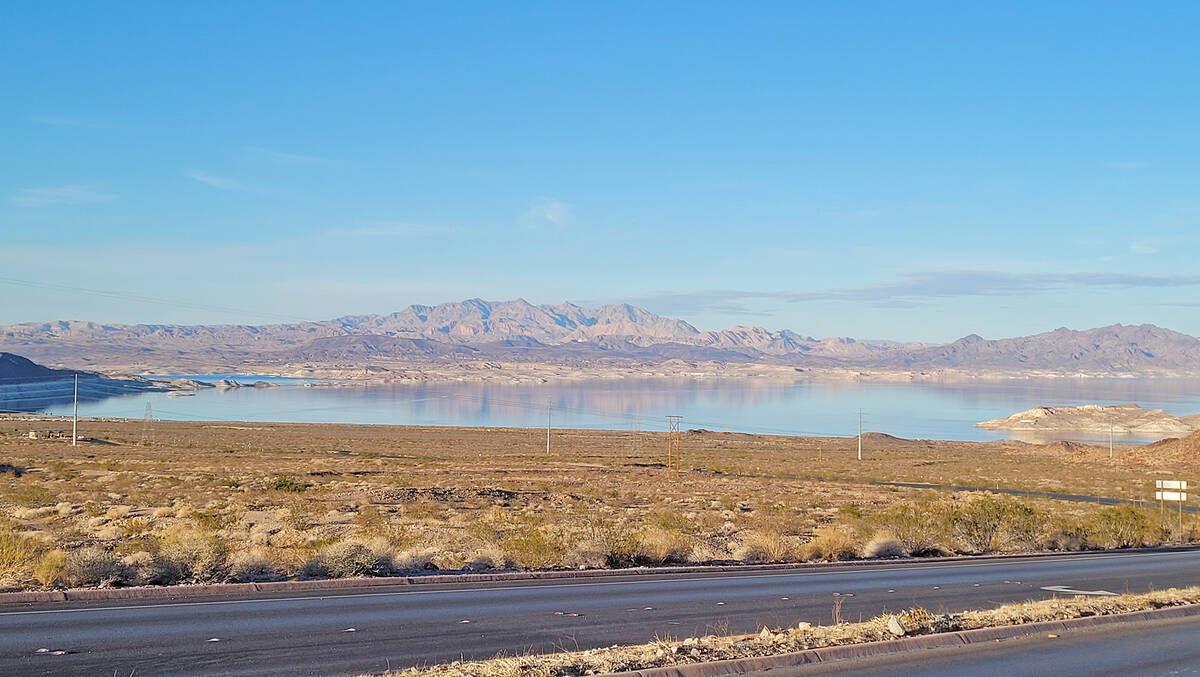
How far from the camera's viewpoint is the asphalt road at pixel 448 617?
33.8ft

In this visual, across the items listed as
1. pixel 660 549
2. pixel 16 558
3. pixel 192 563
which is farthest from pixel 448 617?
pixel 660 549

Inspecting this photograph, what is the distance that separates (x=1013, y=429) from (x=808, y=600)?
136406 millimetres

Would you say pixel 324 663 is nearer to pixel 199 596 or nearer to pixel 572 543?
pixel 199 596

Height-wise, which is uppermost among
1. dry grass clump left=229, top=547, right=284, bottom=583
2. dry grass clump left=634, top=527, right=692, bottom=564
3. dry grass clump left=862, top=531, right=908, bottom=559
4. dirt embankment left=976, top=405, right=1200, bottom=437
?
dry grass clump left=229, top=547, right=284, bottom=583

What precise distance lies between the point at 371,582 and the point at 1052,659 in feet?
32.8

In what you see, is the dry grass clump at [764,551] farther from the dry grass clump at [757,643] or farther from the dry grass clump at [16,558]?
the dry grass clump at [16,558]

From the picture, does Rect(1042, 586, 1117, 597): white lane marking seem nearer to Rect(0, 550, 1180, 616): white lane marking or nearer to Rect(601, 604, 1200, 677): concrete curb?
Rect(601, 604, 1200, 677): concrete curb

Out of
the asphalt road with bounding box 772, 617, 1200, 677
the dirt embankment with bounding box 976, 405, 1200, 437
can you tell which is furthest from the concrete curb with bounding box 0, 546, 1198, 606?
the dirt embankment with bounding box 976, 405, 1200, 437

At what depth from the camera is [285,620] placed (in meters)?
12.6

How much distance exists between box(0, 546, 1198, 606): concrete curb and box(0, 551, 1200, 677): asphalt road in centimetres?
55

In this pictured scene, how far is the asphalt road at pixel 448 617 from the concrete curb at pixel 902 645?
1834 millimetres

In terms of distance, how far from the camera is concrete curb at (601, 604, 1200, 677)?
9914 mm

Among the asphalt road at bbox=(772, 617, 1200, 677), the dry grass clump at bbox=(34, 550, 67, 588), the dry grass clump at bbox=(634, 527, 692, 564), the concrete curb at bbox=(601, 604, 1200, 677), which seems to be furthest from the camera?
the dry grass clump at bbox=(634, 527, 692, 564)

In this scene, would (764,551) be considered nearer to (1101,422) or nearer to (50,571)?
(50,571)
